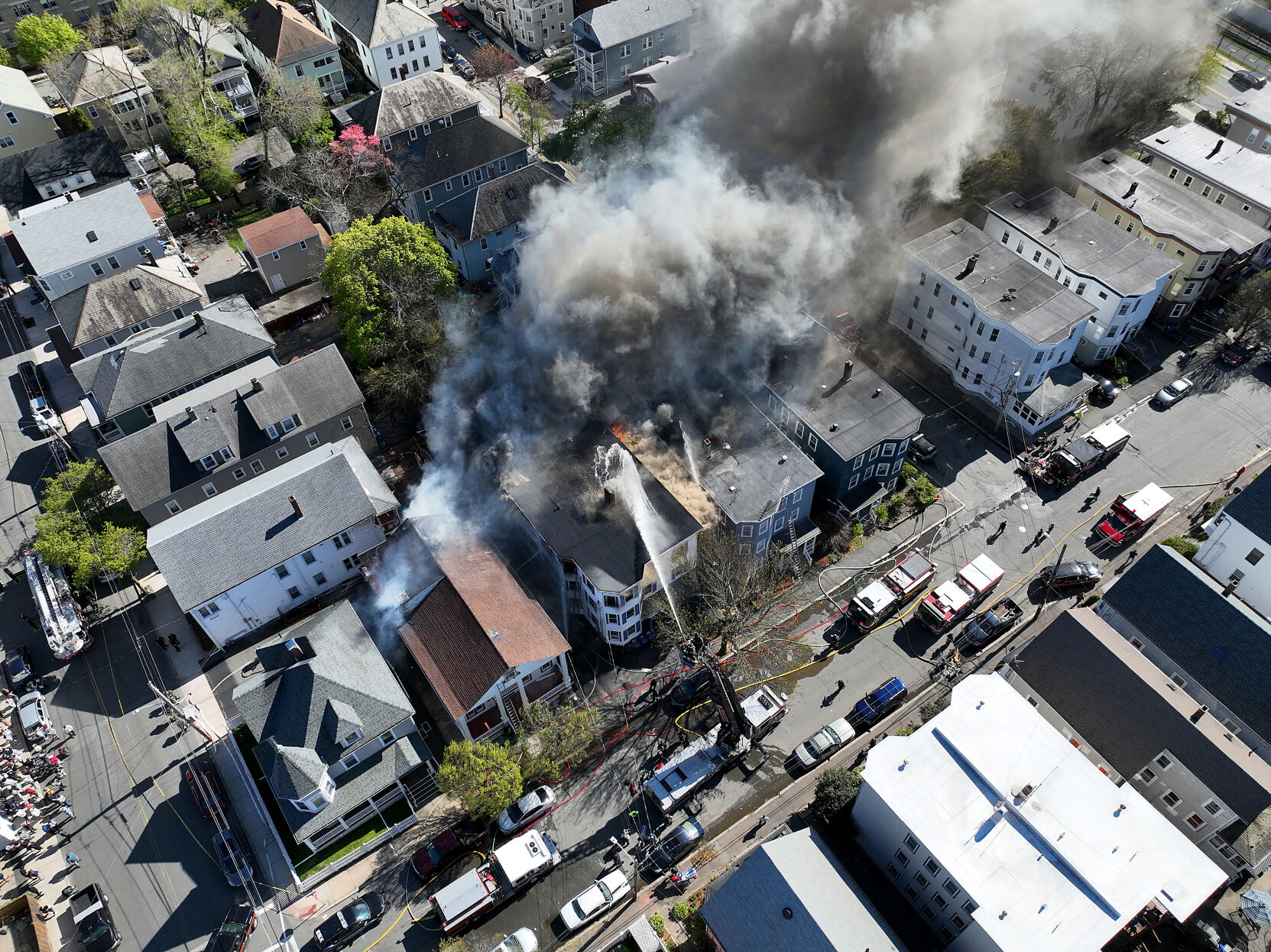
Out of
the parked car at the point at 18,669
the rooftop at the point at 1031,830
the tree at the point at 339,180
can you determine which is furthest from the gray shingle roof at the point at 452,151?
the rooftop at the point at 1031,830

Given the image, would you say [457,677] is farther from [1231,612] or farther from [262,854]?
[1231,612]

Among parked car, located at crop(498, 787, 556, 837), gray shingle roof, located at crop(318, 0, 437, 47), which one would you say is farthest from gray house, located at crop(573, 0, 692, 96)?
parked car, located at crop(498, 787, 556, 837)

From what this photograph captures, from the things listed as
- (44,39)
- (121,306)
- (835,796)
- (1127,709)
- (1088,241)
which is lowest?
(1127,709)

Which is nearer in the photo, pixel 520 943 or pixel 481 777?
pixel 520 943

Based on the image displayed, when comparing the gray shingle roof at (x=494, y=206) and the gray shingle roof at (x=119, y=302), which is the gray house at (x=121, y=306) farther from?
the gray shingle roof at (x=494, y=206)

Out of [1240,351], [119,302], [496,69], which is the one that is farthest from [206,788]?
[496,69]

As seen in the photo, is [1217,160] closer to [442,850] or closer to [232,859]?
[442,850]

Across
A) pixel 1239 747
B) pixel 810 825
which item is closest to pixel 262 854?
pixel 810 825
